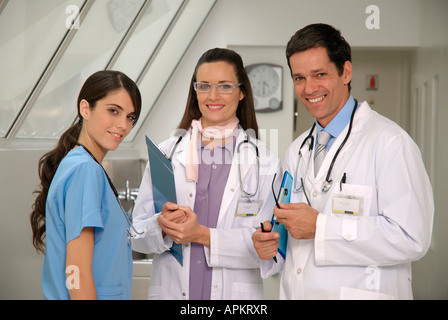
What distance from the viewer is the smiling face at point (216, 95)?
170 cm

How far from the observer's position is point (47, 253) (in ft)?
4.08

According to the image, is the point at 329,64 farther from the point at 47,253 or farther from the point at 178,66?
the point at 178,66

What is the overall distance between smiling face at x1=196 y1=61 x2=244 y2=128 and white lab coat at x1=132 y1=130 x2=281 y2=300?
12 centimetres

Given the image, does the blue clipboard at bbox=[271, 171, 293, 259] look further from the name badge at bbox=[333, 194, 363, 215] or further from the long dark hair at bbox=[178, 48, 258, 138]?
the long dark hair at bbox=[178, 48, 258, 138]

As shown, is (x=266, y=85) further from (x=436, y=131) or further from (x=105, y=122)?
(x=105, y=122)

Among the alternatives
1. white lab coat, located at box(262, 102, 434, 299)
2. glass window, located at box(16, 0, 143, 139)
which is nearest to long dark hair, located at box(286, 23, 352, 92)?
white lab coat, located at box(262, 102, 434, 299)

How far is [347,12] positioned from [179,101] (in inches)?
66.1

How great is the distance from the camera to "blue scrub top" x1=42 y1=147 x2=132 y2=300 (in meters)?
1.21

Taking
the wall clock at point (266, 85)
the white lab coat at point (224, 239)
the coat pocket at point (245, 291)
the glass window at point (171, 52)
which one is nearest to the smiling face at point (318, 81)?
the white lab coat at point (224, 239)

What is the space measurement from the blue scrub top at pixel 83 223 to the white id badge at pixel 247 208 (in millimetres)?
478

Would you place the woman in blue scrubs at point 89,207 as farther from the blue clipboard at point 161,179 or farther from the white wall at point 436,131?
the white wall at point 436,131

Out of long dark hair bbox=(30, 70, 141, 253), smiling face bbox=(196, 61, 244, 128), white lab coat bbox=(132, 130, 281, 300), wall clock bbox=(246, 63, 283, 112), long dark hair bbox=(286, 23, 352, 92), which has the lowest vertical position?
white lab coat bbox=(132, 130, 281, 300)

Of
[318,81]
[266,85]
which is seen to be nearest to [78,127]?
[318,81]

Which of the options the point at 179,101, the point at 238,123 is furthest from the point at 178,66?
the point at 238,123
